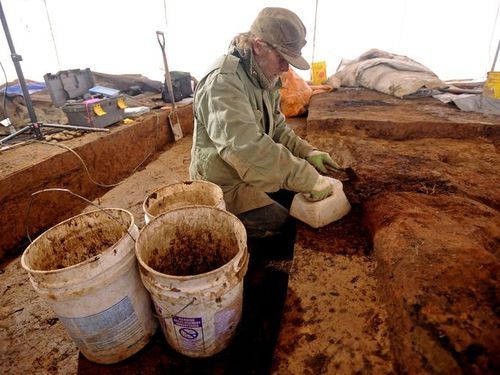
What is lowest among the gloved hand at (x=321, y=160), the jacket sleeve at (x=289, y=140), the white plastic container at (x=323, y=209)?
the white plastic container at (x=323, y=209)

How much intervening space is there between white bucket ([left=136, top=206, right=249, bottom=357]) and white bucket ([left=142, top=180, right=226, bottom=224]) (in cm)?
31

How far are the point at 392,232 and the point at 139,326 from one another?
1225 mm

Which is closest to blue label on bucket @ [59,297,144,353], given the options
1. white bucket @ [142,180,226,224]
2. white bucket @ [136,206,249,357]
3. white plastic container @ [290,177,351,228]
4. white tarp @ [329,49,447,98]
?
white bucket @ [136,206,249,357]

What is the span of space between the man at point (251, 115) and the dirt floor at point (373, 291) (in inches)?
14.0

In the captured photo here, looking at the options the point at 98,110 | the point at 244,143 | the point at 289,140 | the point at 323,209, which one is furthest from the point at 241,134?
the point at 98,110

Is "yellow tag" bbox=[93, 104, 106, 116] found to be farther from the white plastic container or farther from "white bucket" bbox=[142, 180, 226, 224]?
the white plastic container

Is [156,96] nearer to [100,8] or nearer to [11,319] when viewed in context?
[100,8]

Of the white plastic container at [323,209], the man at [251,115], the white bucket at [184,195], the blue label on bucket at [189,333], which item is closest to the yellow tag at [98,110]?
the man at [251,115]

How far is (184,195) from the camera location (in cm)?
178

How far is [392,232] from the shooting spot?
52.2 inches

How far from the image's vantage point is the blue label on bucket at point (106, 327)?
1.13m

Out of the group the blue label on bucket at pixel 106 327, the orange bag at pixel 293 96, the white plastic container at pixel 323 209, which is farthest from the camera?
the orange bag at pixel 293 96

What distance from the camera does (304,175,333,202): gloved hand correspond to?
1600mm

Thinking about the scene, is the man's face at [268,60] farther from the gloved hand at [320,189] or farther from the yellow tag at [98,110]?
the yellow tag at [98,110]
